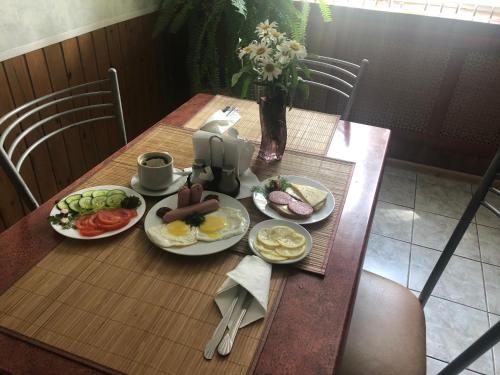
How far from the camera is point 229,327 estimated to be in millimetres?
711

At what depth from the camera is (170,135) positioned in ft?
4.43

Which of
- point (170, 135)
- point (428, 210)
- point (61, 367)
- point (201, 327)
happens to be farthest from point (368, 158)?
point (428, 210)

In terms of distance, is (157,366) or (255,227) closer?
(157,366)

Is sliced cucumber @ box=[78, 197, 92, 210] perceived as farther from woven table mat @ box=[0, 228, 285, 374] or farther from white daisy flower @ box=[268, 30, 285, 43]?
white daisy flower @ box=[268, 30, 285, 43]

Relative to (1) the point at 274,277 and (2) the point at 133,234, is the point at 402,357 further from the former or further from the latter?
(2) the point at 133,234

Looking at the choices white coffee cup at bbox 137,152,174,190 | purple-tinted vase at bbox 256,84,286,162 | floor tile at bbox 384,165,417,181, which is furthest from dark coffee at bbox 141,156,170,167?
floor tile at bbox 384,165,417,181

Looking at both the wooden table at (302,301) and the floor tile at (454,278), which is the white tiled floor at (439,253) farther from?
the wooden table at (302,301)

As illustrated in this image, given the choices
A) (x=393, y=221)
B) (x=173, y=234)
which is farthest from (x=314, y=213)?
(x=393, y=221)

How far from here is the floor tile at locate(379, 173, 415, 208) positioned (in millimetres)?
2387

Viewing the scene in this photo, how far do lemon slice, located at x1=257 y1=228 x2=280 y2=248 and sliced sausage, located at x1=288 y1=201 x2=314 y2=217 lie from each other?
0.10 m

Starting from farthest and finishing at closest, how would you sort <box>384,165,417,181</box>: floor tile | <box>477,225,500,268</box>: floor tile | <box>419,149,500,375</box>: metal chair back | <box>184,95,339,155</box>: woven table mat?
<box>384,165,417,181</box>: floor tile, <box>477,225,500,268</box>: floor tile, <box>184,95,339,155</box>: woven table mat, <box>419,149,500,375</box>: metal chair back

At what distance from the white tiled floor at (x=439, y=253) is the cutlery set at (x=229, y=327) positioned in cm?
111

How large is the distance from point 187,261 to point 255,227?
0.60 ft

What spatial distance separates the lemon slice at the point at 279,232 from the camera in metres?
0.91
